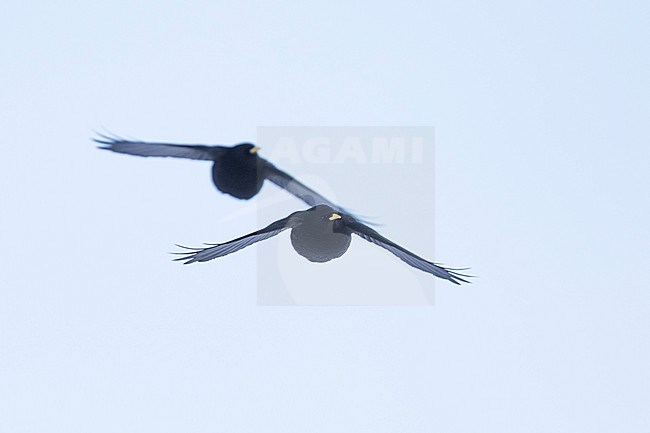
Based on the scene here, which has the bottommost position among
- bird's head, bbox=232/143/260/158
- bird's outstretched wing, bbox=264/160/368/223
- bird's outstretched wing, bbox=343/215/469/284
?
bird's outstretched wing, bbox=343/215/469/284

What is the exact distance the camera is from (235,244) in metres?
8.12

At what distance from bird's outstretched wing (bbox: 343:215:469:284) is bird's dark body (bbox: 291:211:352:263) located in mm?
118

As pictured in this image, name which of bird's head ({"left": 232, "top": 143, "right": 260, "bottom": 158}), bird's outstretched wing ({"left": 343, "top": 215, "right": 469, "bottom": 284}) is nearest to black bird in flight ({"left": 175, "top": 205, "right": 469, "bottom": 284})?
bird's outstretched wing ({"left": 343, "top": 215, "right": 469, "bottom": 284})

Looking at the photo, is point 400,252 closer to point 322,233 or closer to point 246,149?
point 322,233

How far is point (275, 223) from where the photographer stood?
24.6 feet

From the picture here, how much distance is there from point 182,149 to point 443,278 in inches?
128

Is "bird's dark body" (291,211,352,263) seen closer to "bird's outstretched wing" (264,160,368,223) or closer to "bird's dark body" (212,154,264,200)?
"bird's outstretched wing" (264,160,368,223)

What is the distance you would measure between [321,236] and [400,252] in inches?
40.4

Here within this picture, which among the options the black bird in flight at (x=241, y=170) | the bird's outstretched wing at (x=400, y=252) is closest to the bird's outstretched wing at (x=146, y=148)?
the black bird in flight at (x=241, y=170)

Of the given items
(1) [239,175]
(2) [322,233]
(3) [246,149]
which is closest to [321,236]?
(2) [322,233]

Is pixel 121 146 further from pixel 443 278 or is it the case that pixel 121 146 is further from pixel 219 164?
pixel 443 278

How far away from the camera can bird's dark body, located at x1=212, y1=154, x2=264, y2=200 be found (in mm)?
7516

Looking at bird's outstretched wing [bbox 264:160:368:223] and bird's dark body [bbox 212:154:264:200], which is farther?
bird's dark body [bbox 212:154:264:200]

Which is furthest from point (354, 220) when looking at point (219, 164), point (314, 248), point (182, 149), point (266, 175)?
point (182, 149)
